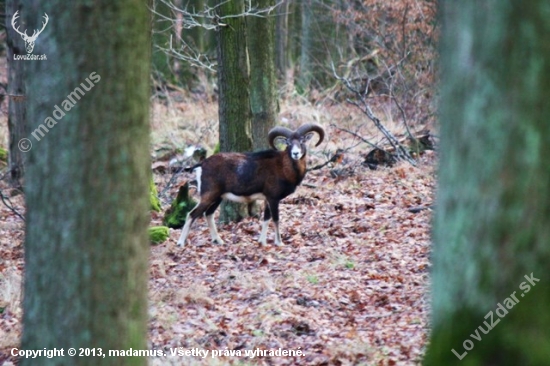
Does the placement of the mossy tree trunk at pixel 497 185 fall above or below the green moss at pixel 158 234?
above

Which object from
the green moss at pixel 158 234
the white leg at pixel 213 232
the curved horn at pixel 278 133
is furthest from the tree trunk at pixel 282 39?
the green moss at pixel 158 234

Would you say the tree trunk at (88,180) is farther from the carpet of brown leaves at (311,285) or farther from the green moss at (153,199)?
the green moss at (153,199)

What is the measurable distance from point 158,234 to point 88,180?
8.53 metres

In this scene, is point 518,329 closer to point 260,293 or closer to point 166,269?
point 260,293

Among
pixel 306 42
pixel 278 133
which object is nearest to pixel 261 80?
pixel 278 133

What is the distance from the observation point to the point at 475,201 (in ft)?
10.9

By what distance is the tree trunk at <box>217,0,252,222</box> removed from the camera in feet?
44.9

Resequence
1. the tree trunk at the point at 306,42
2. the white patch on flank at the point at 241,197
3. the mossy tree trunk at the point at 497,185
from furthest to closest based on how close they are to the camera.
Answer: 1. the tree trunk at the point at 306,42
2. the white patch on flank at the point at 241,197
3. the mossy tree trunk at the point at 497,185

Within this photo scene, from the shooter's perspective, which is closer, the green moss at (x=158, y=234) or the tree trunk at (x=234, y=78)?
the green moss at (x=158, y=234)

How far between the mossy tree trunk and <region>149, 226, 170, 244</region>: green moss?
389 inches

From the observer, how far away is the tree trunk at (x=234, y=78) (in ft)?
44.9

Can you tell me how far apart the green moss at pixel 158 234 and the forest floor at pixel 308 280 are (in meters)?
0.16

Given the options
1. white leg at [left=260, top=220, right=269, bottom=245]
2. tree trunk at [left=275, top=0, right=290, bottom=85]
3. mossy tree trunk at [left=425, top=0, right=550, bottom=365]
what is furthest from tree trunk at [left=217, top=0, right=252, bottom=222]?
tree trunk at [left=275, top=0, right=290, bottom=85]

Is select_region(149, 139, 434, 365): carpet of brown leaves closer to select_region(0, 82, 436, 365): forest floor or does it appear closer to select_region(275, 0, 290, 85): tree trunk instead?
select_region(0, 82, 436, 365): forest floor
